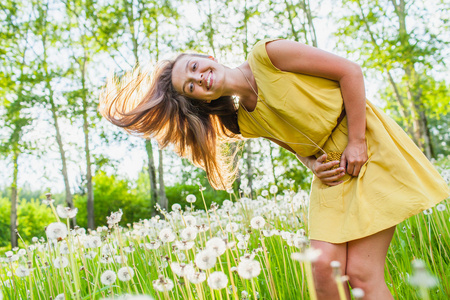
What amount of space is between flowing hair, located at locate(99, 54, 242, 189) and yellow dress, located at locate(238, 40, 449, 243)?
489 mm

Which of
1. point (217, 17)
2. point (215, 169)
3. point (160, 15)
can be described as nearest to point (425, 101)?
point (217, 17)

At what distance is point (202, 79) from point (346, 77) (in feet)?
2.88

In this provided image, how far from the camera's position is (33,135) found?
13.6m

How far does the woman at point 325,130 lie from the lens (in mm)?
1779

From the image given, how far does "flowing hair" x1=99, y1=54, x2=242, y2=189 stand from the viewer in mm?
2711

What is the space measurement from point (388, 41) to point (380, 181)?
11.4 metres

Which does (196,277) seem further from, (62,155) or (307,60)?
(62,155)

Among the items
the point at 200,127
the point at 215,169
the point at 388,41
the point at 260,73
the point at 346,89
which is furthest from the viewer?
the point at 388,41

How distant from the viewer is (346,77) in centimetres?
202

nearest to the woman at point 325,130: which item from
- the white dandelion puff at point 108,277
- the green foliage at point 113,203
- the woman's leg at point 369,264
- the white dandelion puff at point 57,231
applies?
the woman's leg at point 369,264

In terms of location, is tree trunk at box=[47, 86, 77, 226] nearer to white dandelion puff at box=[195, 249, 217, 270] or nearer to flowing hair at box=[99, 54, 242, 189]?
flowing hair at box=[99, 54, 242, 189]

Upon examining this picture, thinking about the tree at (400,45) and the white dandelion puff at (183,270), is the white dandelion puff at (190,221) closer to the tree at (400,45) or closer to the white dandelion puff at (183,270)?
the white dandelion puff at (183,270)

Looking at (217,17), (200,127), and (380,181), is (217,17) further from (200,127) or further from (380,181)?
(380,181)

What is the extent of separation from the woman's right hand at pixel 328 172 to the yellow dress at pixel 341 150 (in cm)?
4
